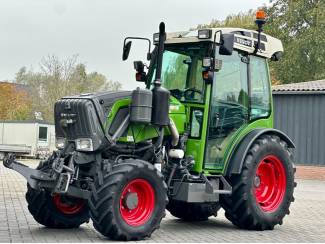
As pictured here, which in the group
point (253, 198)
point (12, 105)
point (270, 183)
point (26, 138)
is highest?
point (12, 105)

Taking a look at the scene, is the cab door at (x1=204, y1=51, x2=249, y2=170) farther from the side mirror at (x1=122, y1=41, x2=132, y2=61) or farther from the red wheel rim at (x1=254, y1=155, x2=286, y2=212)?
the side mirror at (x1=122, y1=41, x2=132, y2=61)

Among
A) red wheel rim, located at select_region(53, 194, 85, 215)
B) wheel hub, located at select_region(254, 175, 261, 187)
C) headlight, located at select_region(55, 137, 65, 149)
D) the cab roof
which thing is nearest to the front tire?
red wheel rim, located at select_region(53, 194, 85, 215)

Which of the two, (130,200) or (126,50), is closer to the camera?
(130,200)

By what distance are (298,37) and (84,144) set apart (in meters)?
34.6

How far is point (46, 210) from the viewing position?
8508 millimetres

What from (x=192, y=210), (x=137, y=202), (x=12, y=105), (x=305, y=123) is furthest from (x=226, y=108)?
(x=12, y=105)

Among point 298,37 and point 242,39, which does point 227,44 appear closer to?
point 242,39

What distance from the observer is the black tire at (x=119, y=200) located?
7.46 metres

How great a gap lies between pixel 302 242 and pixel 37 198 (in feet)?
11.8

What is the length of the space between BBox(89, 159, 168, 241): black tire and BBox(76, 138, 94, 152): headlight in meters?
0.49

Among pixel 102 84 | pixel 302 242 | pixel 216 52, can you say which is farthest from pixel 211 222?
pixel 102 84

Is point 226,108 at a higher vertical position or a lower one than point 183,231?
higher

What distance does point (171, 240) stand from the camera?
8109 millimetres

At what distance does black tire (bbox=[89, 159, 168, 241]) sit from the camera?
7465 mm
